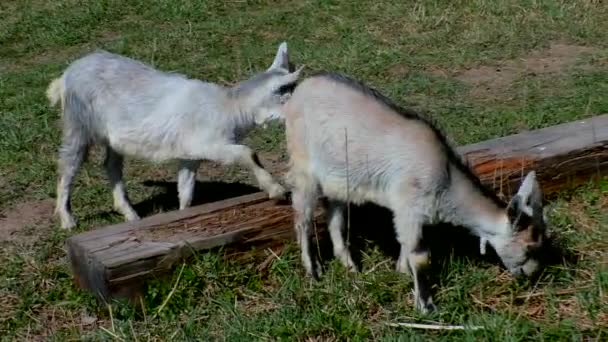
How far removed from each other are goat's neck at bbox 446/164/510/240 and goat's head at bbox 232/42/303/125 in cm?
138

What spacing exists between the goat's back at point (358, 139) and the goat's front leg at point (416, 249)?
0.17m

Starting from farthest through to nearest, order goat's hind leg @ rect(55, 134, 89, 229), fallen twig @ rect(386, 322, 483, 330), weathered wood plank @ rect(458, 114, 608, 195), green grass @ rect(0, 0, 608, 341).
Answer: goat's hind leg @ rect(55, 134, 89, 229) < weathered wood plank @ rect(458, 114, 608, 195) < green grass @ rect(0, 0, 608, 341) < fallen twig @ rect(386, 322, 483, 330)

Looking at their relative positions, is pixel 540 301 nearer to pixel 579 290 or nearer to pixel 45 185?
pixel 579 290

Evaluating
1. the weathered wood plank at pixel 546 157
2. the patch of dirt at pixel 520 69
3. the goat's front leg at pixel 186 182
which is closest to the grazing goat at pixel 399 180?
the weathered wood plank at pixel 546 157

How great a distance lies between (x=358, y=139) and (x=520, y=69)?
180 inches

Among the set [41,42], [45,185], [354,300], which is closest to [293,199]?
[354,300]

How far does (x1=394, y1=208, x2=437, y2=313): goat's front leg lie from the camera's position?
498 centimetres

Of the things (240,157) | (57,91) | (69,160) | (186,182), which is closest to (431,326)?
(240,157)

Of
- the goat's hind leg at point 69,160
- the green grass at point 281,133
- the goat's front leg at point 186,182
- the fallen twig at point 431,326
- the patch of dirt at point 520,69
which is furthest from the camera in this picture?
the patch of dirt at point 520,69

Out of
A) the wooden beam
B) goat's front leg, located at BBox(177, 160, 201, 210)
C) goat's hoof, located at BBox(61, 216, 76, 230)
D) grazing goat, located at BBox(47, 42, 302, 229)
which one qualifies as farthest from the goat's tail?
the wooden beam

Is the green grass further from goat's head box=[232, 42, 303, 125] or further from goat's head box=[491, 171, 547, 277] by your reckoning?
goat's head box=[232, 42, 303, 125]

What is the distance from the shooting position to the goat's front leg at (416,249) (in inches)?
196

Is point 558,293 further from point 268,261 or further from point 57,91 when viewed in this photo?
point 57,91

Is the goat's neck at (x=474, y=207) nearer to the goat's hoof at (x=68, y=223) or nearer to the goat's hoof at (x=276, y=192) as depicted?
the goat's hoof at (x=276, y=192)
